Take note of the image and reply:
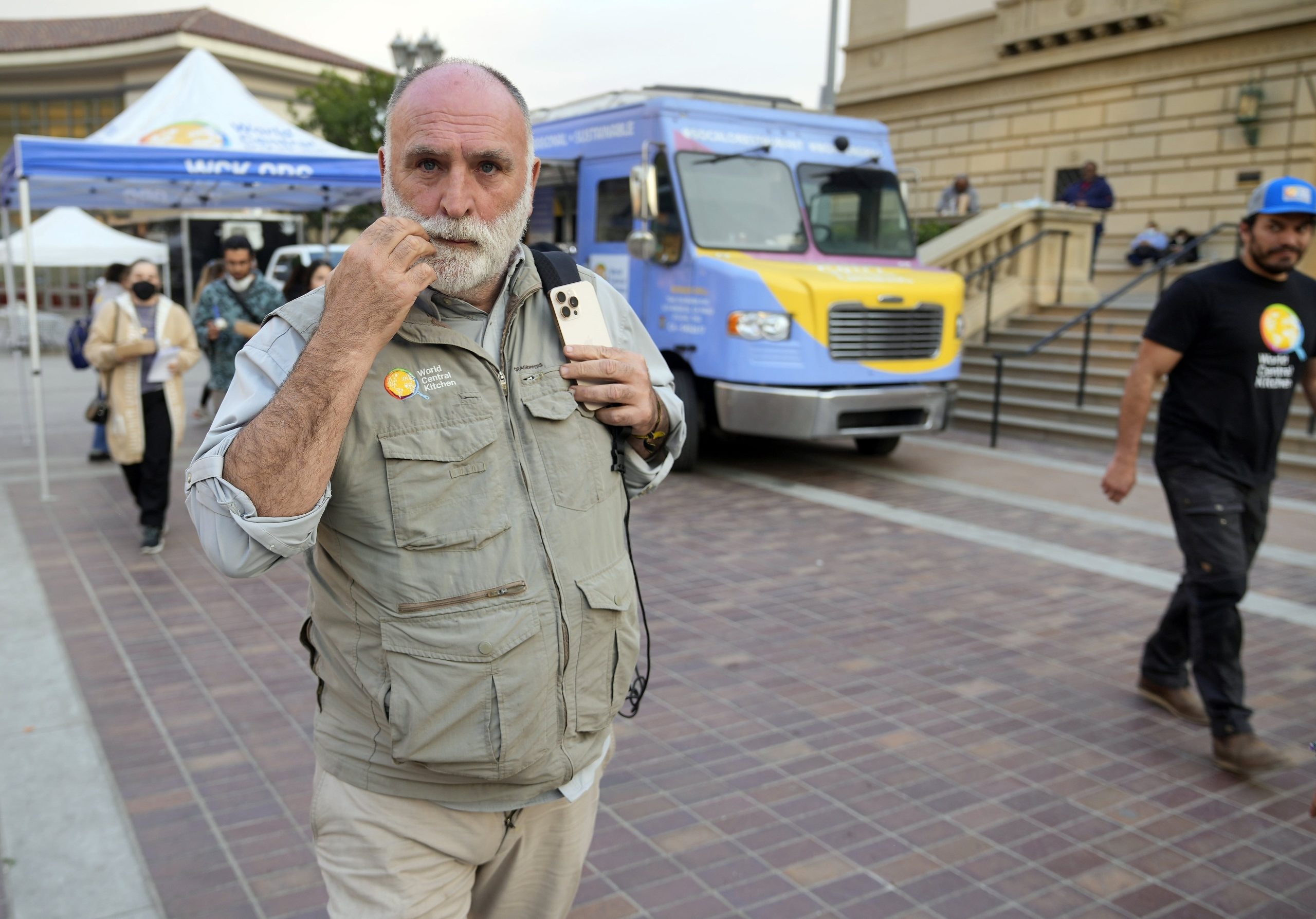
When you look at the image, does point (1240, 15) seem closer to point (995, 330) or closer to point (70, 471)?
point (995, 330)

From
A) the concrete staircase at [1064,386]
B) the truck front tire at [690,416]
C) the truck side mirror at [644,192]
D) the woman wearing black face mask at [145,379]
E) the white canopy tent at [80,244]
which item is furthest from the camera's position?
the white canopy tent at [80,244]

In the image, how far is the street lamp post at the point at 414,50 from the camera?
13.8 m

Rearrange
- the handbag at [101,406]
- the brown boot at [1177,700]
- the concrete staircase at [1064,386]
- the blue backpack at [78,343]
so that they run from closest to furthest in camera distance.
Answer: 1. the brown boot at [1177,700]
2. the handbag at [101,406]
3. the blue backpack at [78,343]
4. the concrete staircase at [1064,386]

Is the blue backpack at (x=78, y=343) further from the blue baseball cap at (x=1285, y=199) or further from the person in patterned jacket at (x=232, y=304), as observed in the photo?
the blue baseball cap at (x=1285, y=199)

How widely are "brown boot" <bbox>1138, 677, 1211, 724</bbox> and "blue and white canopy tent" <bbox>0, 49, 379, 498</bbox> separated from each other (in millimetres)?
7180

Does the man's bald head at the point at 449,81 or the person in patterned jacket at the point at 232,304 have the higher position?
the man's bald head at the point at 449,81

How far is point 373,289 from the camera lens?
4.87 feet

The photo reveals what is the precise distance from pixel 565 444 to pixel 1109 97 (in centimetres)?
2070

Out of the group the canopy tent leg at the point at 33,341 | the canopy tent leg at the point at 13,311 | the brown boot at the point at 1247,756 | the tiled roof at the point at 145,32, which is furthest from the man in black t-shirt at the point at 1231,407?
the tiled roof at the point at 145,32

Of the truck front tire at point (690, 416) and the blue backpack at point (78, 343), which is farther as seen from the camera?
the truck front tire at point (690, 416)

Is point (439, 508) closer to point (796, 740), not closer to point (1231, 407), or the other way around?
point (796, 740)

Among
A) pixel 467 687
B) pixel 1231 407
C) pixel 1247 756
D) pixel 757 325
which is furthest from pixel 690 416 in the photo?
pixel 467 687

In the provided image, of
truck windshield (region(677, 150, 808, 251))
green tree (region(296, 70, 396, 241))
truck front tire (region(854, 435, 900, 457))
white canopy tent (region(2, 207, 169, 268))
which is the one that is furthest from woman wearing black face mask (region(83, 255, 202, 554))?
green tree (region(296, 70, 396, 241))

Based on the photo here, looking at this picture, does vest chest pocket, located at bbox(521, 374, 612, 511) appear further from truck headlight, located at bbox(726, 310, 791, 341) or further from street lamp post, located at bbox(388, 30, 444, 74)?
street lamp post, located at bbox(388, 30, 444, 74)
